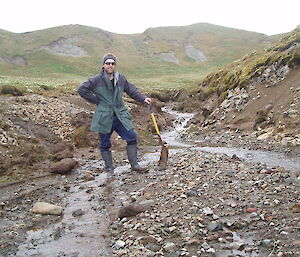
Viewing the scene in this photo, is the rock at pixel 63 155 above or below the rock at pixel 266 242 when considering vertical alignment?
below

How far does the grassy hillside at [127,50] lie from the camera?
89.1 meters

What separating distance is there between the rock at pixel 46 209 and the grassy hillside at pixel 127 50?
6887 cm

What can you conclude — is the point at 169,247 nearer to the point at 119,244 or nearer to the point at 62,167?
the point at 119,244

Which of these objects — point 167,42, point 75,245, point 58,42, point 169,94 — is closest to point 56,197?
point 75,245

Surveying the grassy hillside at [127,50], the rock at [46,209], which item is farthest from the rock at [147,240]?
the grassy hillside at [127,50]

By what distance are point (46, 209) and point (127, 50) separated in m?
119

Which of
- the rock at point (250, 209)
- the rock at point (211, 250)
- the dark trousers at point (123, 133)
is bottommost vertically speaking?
the rock at point (211, 250)

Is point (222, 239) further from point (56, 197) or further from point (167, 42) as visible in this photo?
point (167, 42)

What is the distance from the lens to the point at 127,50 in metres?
122

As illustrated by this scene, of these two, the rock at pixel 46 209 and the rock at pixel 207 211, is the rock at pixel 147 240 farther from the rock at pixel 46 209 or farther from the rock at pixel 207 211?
the rock at pixel 46 209

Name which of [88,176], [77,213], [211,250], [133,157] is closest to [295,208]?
[211,250]

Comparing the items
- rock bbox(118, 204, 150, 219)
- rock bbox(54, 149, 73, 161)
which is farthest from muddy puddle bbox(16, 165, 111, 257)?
rock bbox(54, 149, 73, 161)

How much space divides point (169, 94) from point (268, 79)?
26.7 m

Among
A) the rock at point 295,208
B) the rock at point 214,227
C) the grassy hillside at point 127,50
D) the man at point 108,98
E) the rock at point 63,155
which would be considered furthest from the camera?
the grassy hillside at point 127,50
